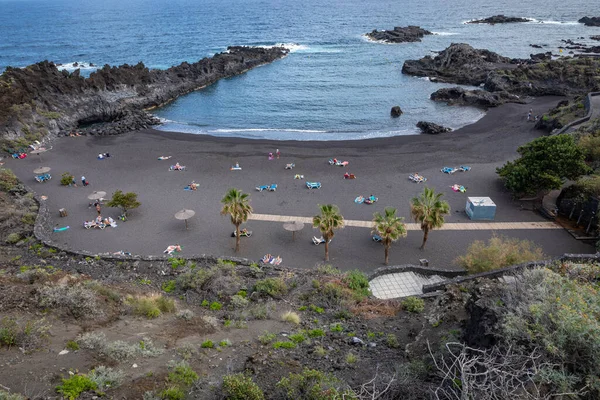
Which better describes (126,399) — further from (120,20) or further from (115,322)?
(120,20)

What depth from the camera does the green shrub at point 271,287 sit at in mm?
20656

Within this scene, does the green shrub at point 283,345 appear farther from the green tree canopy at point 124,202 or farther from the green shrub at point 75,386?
the green tree canopy at point 124,202

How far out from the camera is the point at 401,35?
414 ft

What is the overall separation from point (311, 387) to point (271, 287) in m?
9.75

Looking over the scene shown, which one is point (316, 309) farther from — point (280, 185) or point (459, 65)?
point (459, 65)

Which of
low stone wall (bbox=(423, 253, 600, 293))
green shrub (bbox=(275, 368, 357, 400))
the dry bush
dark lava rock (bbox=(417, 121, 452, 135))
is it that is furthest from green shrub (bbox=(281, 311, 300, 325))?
dark lava rock (bbox=(417, 121, 452, 135))

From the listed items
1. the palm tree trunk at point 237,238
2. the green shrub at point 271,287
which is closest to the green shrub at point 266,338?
the green shrub at point 271,287

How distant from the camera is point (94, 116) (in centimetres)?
6112

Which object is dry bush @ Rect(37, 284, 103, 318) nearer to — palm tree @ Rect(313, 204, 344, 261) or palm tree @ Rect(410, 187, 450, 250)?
palm tree @ Rect(313, 204, 344, 261)

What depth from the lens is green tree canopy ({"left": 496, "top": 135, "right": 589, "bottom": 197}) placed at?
3234 centimetres

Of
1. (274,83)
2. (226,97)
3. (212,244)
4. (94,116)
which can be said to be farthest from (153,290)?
(274,83)

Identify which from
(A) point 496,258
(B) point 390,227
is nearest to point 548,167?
(A) point 496,258

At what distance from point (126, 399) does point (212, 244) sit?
61.5ft

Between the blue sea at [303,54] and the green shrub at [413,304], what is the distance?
124 feet
